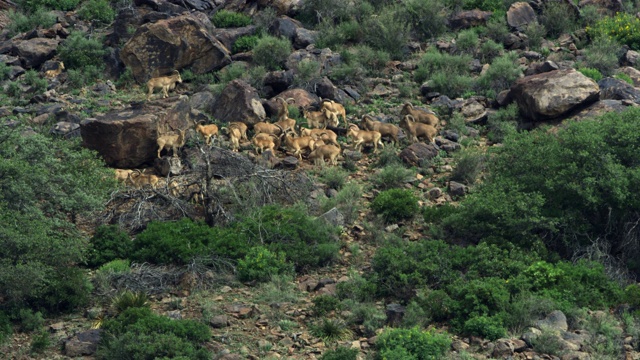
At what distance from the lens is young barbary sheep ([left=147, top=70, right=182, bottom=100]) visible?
33.2 meters

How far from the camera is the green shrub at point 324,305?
21469 millimetres

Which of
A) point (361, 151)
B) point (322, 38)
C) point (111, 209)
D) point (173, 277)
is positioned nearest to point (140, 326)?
point (173, 277)

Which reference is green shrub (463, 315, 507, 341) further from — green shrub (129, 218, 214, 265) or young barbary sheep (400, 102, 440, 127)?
young barbary sheep (400, 102, 440, 127)

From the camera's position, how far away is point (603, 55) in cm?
3388

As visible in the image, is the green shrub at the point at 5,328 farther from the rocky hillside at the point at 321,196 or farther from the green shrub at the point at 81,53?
the green shrub at the point at 81,53

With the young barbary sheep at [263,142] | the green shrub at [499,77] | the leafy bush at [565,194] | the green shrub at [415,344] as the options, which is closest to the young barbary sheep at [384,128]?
the young barbary sheep at [263,142]

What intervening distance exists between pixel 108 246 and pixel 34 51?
14561 mm

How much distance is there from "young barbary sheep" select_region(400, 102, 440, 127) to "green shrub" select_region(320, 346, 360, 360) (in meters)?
11.6

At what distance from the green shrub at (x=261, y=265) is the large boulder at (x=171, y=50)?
12741mm

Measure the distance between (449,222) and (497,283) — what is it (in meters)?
2.83

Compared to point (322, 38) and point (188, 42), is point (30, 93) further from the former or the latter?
point (322, 38)

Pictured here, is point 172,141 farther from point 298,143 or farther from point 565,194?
point 565,194

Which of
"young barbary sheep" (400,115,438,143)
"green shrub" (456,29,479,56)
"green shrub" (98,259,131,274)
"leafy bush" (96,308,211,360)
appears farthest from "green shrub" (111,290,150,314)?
"green shrub" (456,29,479,56)

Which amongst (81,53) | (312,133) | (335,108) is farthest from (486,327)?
(81,53)
